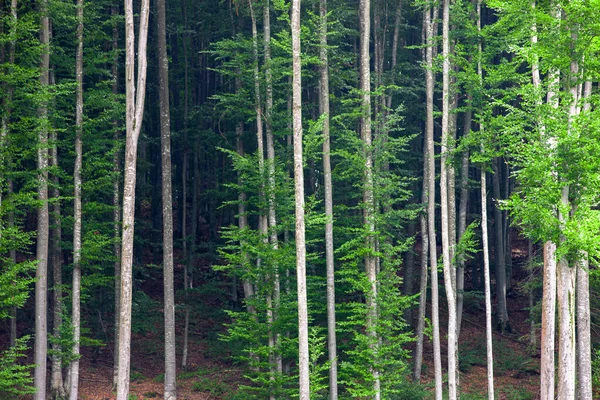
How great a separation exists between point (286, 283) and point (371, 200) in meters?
3.90

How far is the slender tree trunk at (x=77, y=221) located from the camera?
69.7ft

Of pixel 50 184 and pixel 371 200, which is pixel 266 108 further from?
pixel 50 184

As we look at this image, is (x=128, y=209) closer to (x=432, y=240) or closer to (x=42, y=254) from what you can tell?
(x=42, y=254)

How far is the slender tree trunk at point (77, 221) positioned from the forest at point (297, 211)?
60mm

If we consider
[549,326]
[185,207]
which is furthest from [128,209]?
[185,207]

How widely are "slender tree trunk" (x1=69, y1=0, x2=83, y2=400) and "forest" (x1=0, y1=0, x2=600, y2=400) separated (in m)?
0.06

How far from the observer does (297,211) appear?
19.2m

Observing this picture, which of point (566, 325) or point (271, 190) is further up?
point (271, 190)

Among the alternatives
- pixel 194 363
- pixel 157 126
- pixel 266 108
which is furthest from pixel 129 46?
pixel 157 126

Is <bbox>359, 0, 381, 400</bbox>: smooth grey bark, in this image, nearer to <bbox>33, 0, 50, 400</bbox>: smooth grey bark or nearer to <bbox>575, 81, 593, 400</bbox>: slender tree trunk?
<bbox>575, 81, 593, 400</bbox>: slender tree trunk

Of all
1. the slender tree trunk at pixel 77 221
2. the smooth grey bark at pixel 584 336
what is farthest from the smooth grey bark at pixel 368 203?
the slender tree trunk at pixel 77 221

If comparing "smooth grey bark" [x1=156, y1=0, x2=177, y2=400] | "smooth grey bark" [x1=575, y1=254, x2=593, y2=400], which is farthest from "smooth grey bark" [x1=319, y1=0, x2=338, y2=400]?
"smooth grey bark" [x1=575, y1=254, x2=593, y2=400]

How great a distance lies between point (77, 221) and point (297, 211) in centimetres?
697

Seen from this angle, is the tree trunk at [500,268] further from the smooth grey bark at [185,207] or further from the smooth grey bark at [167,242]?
the smooth grey bark at [167,242]
